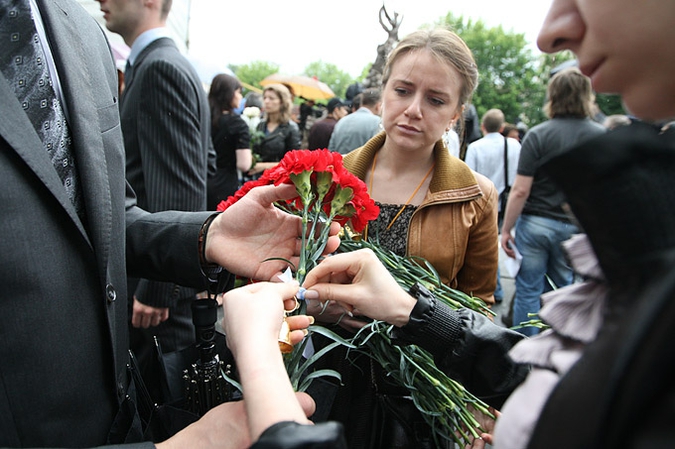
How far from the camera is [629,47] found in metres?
0.63

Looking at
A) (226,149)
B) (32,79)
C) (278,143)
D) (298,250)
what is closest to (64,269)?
(32,79)

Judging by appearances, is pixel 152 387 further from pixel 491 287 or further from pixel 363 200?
pixel 491 287

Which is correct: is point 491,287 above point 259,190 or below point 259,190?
below

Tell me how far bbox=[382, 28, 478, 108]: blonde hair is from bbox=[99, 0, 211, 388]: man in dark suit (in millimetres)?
1195

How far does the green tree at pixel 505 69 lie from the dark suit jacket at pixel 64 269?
37748 millimetres

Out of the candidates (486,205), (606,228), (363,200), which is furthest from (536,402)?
(486,205)

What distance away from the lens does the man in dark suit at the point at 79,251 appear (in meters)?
0.93

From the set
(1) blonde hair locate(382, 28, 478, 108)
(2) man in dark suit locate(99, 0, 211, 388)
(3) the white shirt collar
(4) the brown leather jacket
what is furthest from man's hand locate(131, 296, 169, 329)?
(1) blonde hair locate(382, 28, 478, 108)

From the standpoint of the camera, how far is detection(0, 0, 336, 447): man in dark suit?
933 millimetres

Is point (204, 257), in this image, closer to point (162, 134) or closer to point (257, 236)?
point (257, 236)

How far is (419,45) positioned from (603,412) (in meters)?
2.01

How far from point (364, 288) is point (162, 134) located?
63.0 inches

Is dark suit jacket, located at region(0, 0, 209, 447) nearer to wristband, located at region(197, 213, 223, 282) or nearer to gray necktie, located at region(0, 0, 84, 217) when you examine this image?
gray necktie, located at region(0, 0, 84, 217)

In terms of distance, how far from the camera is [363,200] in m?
1.41
